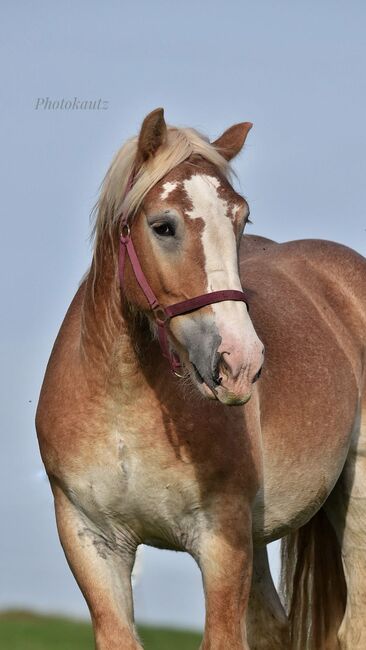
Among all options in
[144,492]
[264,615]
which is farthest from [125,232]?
[264,615]

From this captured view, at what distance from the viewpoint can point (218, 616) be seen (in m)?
5.22

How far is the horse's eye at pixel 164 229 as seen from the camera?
4.87 m

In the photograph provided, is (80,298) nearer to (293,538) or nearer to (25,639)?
(293,538)

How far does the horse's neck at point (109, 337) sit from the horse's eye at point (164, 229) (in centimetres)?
38

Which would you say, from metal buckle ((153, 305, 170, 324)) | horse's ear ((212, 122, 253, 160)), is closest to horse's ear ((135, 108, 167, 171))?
horse's ear ((212, 122, 253, 160))

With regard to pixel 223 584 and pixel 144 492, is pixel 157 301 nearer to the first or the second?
pixel 144 492

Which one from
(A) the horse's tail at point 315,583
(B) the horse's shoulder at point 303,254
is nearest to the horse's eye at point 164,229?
(B) the horse's shoulder at point 303,254

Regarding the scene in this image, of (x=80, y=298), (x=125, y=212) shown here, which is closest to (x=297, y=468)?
(x=80, y=298)

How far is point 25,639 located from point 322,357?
24.3 ft

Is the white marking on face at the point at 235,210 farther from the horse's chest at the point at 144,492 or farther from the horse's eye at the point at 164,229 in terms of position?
the horse's chest at the point at 144,492

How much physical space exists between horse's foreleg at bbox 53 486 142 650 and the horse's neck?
0.59 meters

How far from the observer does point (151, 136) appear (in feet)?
16.7

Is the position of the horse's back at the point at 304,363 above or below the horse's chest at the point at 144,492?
above

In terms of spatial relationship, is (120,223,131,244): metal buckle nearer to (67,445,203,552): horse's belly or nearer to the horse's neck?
the horse's neck
